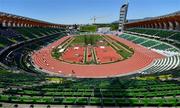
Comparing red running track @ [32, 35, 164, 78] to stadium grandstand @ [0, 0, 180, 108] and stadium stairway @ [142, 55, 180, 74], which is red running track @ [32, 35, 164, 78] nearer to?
stadium grandstand @ [0, 0, 180, 108]

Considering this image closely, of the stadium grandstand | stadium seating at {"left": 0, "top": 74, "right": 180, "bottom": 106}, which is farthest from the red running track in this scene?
stadium seating at {"left": 0, "top": 74, "right": 180, "bottom": 106}

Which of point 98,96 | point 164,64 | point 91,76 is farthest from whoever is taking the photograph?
point 164,64

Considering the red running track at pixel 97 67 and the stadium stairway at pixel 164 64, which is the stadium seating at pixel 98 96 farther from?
the red running track at pixel 97 67

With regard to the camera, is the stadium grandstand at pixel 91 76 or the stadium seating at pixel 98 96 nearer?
the stadium seating at pixel 98 96

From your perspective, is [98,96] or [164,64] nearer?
[98,96]

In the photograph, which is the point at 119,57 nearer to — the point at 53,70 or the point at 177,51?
the point at 177,51

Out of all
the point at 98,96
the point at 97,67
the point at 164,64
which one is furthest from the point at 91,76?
the point at 98,96

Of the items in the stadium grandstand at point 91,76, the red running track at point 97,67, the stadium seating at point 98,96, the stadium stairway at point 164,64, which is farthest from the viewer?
the red running track at point 97,67

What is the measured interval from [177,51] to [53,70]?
124 ft

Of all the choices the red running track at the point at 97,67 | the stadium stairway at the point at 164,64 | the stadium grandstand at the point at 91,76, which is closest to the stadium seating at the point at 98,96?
the stadium grandstand at the point at 91,76

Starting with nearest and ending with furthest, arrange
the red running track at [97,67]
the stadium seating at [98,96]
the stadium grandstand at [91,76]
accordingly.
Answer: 1. the stadium seating at [98,96]
2. the stadium grandstand at [91,76]
3. the red running track at [97,67]

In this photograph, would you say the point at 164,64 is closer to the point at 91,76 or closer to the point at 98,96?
the point at 91,76

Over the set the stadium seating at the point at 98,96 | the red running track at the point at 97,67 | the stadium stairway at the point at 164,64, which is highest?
the stadium seating at the point at 98,96

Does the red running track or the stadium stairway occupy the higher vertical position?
the stadium stairway
